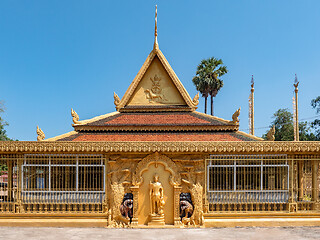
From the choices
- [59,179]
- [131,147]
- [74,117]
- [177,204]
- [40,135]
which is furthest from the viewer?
[74,117]

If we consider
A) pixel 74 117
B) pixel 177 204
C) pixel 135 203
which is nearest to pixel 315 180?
pixel 177 204

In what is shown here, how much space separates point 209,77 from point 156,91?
20248 mm

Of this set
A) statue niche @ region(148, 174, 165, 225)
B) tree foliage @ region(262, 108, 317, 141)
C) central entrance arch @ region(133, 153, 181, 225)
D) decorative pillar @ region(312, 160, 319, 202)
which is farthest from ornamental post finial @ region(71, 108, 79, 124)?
tree foliage @ region(262, 108, 317, 141)

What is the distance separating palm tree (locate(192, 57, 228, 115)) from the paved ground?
25.2 metres

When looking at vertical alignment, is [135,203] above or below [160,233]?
above

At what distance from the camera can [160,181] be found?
39.0 feet

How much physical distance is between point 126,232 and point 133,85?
8563 millimetres

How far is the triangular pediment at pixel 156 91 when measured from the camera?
1645 centimetres

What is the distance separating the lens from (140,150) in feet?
37.7

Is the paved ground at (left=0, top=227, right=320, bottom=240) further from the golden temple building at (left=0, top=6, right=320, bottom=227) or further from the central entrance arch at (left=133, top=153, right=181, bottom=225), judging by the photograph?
the central entrance arch at (left=133, top=153, right=181, bottom=225)

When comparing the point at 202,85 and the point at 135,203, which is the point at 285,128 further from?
the point at 135,203

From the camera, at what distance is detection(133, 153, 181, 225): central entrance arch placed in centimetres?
1182

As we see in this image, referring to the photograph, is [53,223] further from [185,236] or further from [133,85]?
[133,85]

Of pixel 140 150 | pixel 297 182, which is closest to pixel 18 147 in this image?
pixel 140 150
